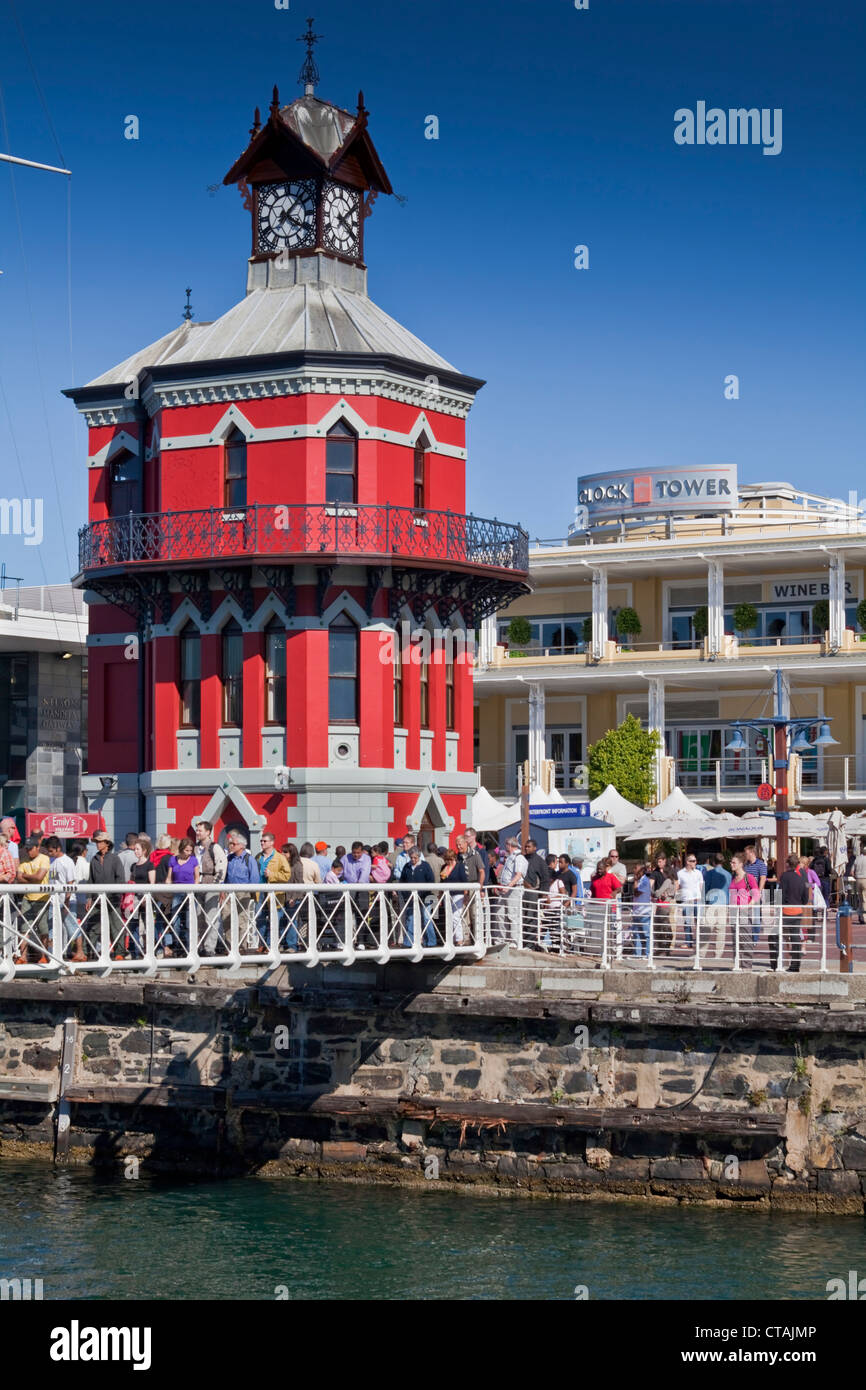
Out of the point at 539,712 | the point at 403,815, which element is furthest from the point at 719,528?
the point at 403,815

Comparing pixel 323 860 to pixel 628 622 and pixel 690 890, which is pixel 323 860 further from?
pixel 628 622

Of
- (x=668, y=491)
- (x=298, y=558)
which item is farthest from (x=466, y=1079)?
(x=668, y=491)

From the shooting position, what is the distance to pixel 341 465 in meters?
36.5

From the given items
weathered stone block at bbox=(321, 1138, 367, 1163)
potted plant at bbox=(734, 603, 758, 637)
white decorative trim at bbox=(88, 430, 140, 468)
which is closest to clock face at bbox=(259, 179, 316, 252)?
white decorative trim at bbox=(88, 430, 140, 468)

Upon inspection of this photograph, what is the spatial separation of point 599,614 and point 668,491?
514 centimetres

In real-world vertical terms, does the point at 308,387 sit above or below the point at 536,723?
above

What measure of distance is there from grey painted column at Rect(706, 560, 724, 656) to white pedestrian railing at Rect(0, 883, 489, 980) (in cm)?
2740

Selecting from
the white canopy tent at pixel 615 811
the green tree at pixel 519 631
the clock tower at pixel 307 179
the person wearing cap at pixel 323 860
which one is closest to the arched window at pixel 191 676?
the person wearing cap at pixel 323 860

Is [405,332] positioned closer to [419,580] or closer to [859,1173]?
[419,580]

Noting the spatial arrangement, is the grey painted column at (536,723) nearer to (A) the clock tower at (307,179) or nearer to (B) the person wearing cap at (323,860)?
(A) the clock tower at (307,179)

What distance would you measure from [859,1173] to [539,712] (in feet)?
108

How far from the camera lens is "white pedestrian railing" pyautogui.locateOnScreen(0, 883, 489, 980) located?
893 inches

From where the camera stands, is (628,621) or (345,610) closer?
(345,610)

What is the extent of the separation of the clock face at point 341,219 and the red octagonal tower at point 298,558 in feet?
0.16
